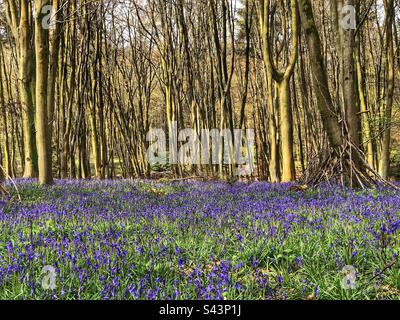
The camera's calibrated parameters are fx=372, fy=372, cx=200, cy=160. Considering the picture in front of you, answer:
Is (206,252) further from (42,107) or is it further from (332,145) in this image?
(42,107)

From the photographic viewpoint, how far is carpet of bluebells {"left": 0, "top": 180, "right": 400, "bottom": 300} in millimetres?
2758

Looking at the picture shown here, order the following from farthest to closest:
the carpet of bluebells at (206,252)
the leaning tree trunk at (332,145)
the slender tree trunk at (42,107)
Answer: the slender tree trunk at (42,107) → the leaning tree trunk at (332,145) → the carpet of bluebells at (206,252)

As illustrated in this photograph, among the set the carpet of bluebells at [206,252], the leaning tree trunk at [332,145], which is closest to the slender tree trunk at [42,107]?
the carpet of bluebells at [206,252]

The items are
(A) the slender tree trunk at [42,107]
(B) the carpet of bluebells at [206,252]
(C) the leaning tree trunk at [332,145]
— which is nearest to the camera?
(B) the carpet of bluebells at [206,252]

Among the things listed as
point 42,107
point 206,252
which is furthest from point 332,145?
point 42,107

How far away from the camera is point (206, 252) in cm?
358

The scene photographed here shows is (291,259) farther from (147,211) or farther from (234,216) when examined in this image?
(147,211)

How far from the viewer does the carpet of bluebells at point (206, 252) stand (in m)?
2.76

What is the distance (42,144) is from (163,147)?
34565 mm

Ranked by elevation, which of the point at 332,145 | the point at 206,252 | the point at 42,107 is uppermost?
the point at 42,107

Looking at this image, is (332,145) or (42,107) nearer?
(332,145)

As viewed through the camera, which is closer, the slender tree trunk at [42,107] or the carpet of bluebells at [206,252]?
the carpet of bluebells at [206,252]

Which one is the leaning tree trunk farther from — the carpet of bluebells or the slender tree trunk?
the slender tree trunk

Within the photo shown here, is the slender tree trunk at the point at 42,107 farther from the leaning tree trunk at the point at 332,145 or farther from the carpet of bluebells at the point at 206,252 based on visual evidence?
the leaning tree trunk at the point at 332,145
